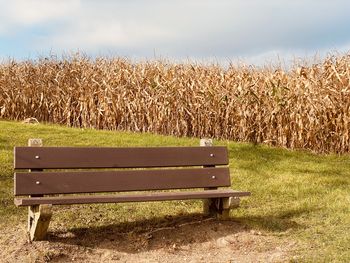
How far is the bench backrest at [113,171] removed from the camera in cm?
562

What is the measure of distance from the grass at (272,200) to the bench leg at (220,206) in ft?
0.93

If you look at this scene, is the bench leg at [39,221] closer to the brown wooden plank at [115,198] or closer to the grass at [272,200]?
the brown wooden plank at [115,198]

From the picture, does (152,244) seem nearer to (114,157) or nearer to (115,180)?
(115,180)

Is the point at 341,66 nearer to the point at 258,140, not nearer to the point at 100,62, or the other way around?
the point at 258,140

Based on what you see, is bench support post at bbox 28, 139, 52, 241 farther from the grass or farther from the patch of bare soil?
the grass

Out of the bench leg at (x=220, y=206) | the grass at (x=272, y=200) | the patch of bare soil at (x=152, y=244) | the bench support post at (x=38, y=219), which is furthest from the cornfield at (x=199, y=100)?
the bench support post at (x=38, y=219)

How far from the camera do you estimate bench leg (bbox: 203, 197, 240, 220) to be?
252 inches

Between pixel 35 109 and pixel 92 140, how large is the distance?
567 cm

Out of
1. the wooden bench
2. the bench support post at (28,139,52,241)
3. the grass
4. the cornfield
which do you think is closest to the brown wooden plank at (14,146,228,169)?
the wooden bench

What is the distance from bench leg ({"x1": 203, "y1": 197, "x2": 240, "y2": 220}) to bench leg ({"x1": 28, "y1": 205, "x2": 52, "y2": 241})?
6.64 ft

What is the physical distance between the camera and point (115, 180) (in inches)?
236

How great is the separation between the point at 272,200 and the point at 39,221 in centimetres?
378

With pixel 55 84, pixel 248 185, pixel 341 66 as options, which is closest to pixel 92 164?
pixel 248 185

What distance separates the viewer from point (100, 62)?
681 inches
